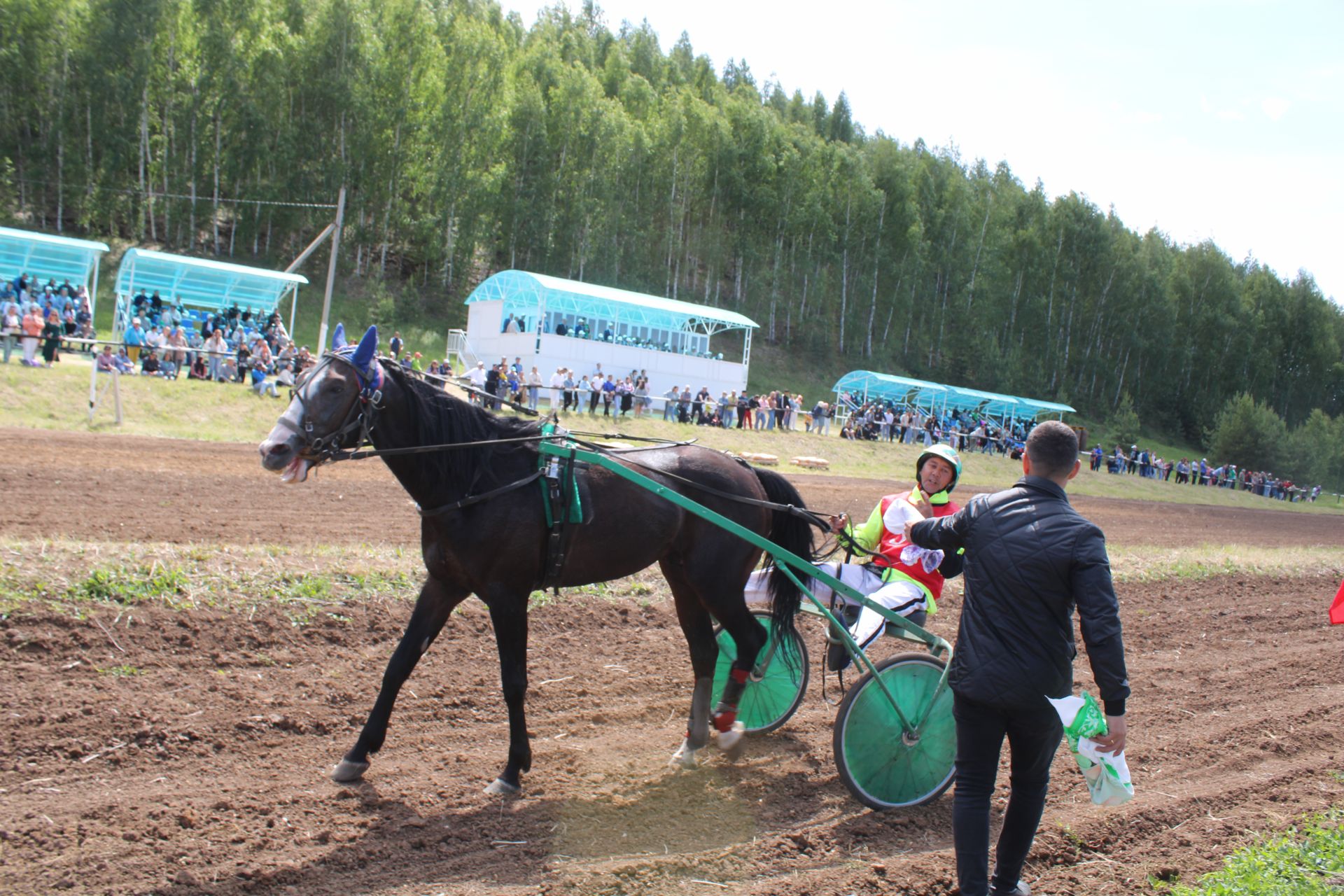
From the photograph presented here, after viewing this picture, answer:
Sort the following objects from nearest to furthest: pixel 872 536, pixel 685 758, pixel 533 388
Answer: pixel 685 758
pixel 872 536
pixel 533 388

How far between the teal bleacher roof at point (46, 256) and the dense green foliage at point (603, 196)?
36.8 ft

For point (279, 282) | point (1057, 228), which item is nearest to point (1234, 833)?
point (279, 282)

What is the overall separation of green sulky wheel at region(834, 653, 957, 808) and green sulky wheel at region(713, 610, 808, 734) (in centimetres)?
99

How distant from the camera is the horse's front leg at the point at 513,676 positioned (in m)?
4.40

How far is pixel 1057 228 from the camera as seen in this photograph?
5994 cm

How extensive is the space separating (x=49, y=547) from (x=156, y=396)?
41.5ft

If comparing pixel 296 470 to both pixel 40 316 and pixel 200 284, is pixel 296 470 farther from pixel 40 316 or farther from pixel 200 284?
pixel 200 284

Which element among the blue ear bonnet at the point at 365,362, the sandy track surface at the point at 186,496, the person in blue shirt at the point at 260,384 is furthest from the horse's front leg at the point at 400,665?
the person in blue shirt at the point at 260,384

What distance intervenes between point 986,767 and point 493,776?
8.00ft

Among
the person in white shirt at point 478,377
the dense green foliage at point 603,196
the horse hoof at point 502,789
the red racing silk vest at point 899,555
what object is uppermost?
the dense green foliage at point 603,196

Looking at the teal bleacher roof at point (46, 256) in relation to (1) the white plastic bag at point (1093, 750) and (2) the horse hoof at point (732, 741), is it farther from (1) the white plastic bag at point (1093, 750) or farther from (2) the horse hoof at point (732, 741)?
(1) the white plastic bag at point (1093, 750)

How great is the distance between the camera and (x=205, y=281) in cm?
2631

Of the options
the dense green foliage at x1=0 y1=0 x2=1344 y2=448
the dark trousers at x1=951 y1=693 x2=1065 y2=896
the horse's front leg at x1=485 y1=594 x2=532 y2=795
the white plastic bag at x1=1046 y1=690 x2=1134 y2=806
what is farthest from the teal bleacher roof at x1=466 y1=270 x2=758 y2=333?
the white plastic bag at x1=1046 y1=690 x2=1134 y2=806

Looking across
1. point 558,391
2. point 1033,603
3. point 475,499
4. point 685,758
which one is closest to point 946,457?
point 1033,603
